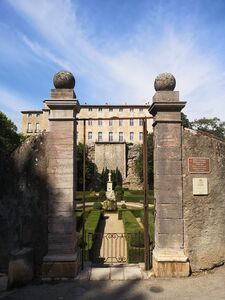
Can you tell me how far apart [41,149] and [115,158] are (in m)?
45.2

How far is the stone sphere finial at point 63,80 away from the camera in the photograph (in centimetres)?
632

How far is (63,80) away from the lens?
6.32 meters

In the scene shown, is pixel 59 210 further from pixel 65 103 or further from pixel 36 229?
pixel 65 103

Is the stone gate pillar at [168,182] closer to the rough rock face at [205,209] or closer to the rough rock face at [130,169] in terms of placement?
the rough rock face at [205,209]

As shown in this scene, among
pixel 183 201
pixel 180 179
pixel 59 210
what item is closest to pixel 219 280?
pixel 183 201

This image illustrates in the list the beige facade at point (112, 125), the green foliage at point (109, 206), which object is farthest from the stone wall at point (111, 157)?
the green foliage at point (109, 206)

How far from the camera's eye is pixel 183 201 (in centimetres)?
615

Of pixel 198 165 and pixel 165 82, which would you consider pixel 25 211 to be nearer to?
pixel 198 165

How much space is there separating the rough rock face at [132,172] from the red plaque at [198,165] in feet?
136

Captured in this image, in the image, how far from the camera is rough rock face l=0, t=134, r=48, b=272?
6.12 m

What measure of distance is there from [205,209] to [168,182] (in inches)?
37.7

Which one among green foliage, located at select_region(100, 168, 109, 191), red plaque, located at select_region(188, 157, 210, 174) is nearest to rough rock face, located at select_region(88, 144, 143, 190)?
green foliage, located at select_region(100, 168, 109, 191)

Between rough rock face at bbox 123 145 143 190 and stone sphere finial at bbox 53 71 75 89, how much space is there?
1643 inches

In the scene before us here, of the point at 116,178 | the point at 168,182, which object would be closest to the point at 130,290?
the point at 168,182
